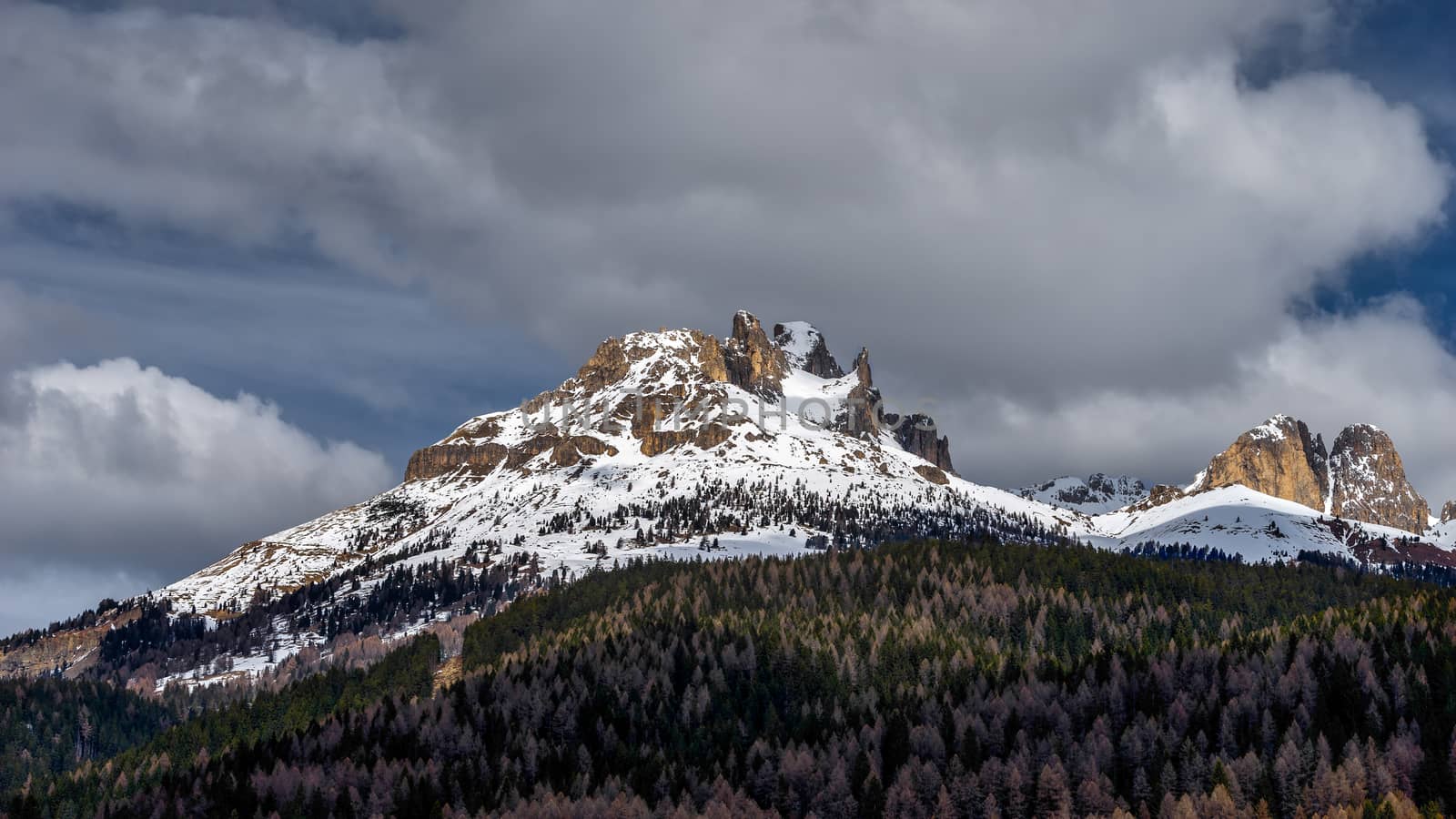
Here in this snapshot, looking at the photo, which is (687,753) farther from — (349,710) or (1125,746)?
(349,710)

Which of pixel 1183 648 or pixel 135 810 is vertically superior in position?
pixel 1183 648

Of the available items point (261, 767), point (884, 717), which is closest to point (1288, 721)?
point (884, 717)

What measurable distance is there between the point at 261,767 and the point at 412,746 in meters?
20.7

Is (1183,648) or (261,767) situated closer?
(261,767)

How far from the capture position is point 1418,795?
91750mm

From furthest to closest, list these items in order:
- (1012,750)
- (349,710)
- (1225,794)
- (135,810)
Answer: (349,710)
(135,810)
(1012,750)
(1225,794)

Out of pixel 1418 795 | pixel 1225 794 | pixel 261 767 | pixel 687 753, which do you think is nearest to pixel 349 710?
pixel 261 767

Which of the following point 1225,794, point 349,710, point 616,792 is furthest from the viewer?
point 349,710

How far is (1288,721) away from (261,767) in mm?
133940

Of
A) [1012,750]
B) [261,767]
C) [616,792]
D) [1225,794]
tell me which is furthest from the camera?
[261,767]

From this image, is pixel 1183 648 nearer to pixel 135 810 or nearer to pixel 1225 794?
pixel 1225 794

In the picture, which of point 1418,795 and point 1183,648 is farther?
point 1183,648

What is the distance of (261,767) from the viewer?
14100cm

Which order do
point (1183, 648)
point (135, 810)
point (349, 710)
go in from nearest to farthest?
point (135, 810) → point (1183, 648) → point (349, 710)
